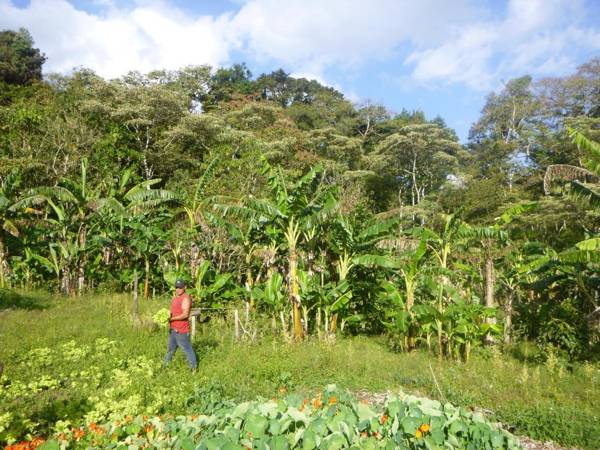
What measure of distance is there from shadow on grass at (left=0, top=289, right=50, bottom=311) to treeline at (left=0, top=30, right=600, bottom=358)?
1.04m

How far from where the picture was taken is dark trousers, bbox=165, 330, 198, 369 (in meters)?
6.45

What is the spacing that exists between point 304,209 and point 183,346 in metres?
3.46

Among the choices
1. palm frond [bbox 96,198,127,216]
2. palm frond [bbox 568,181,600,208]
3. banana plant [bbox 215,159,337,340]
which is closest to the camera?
palm frond [bbox 568,181,600,208]

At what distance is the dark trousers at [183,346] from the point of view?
6.45 meters

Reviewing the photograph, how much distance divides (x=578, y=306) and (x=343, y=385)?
6.66 m

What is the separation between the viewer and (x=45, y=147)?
54.4ft

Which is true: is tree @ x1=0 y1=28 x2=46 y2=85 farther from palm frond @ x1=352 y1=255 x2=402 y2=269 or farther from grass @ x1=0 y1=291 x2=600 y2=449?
palm frond @ x1=352 y1=255 x2=402 y2=269

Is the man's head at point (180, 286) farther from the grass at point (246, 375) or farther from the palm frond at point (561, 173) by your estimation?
the palm frond at point (561, 173)

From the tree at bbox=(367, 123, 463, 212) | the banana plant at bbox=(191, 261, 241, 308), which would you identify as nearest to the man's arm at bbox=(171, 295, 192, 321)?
the banana plant at bbox=(191, 261, 241, 308)

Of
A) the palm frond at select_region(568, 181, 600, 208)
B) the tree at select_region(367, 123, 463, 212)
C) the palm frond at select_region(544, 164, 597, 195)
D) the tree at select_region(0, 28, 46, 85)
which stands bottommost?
the palm frond at select_region(568, 181, 600, 208)

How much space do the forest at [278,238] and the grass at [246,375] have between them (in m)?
0.31

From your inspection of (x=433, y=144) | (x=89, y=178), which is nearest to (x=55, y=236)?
(x=89, y=178)

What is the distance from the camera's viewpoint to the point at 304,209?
27.8ft

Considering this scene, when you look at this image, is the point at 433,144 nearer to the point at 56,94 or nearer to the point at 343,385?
the point at 56,94
